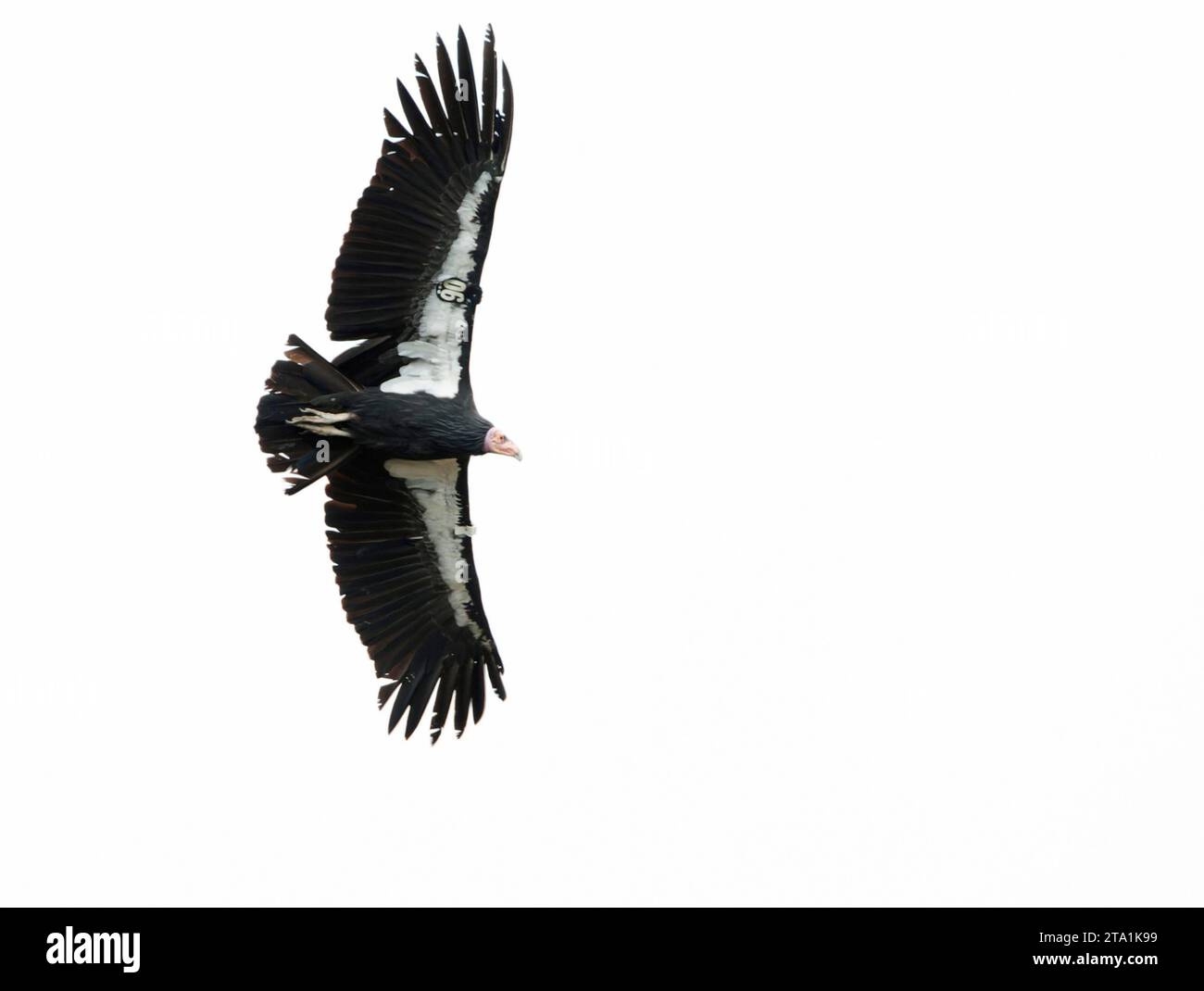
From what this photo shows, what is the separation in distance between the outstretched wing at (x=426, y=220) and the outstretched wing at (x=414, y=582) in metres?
1.28

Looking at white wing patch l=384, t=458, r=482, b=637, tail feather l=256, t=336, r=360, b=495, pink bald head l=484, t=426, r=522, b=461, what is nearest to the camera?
tail feather l=256, t=336, r=360, b=495

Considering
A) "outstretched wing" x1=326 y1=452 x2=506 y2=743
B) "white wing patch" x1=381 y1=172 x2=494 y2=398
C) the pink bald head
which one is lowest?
"outstretched wing" x1=326 y1=452 x2=506 y2=743

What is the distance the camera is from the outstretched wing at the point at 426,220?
18.0m

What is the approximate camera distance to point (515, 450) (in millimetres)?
18609

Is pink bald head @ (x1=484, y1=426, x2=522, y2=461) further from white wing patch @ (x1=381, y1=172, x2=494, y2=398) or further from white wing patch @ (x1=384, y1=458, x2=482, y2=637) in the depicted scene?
white wing patch @ (x1=384, y1=458, x2=482, y2=637)

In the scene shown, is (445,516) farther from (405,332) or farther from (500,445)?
(405,332)

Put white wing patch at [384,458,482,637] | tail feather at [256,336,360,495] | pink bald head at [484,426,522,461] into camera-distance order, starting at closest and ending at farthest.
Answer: tail feather at [256,336,360,495], pink bald head at [484,426,522,461], white wing patch at [384,458,482,637]

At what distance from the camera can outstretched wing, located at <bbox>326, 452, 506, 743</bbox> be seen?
19.3 m

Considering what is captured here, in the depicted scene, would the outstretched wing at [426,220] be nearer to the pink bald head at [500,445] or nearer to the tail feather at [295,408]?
the tail feather at [295,408]

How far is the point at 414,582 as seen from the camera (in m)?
19.6

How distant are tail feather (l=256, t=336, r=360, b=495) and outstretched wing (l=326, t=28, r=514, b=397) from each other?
425mm

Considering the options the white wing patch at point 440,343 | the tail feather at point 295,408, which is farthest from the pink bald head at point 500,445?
the tail feather at point 295,408

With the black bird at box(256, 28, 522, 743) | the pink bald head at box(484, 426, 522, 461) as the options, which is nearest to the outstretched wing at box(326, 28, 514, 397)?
the black bird at box(256, 28, 522, 743)
